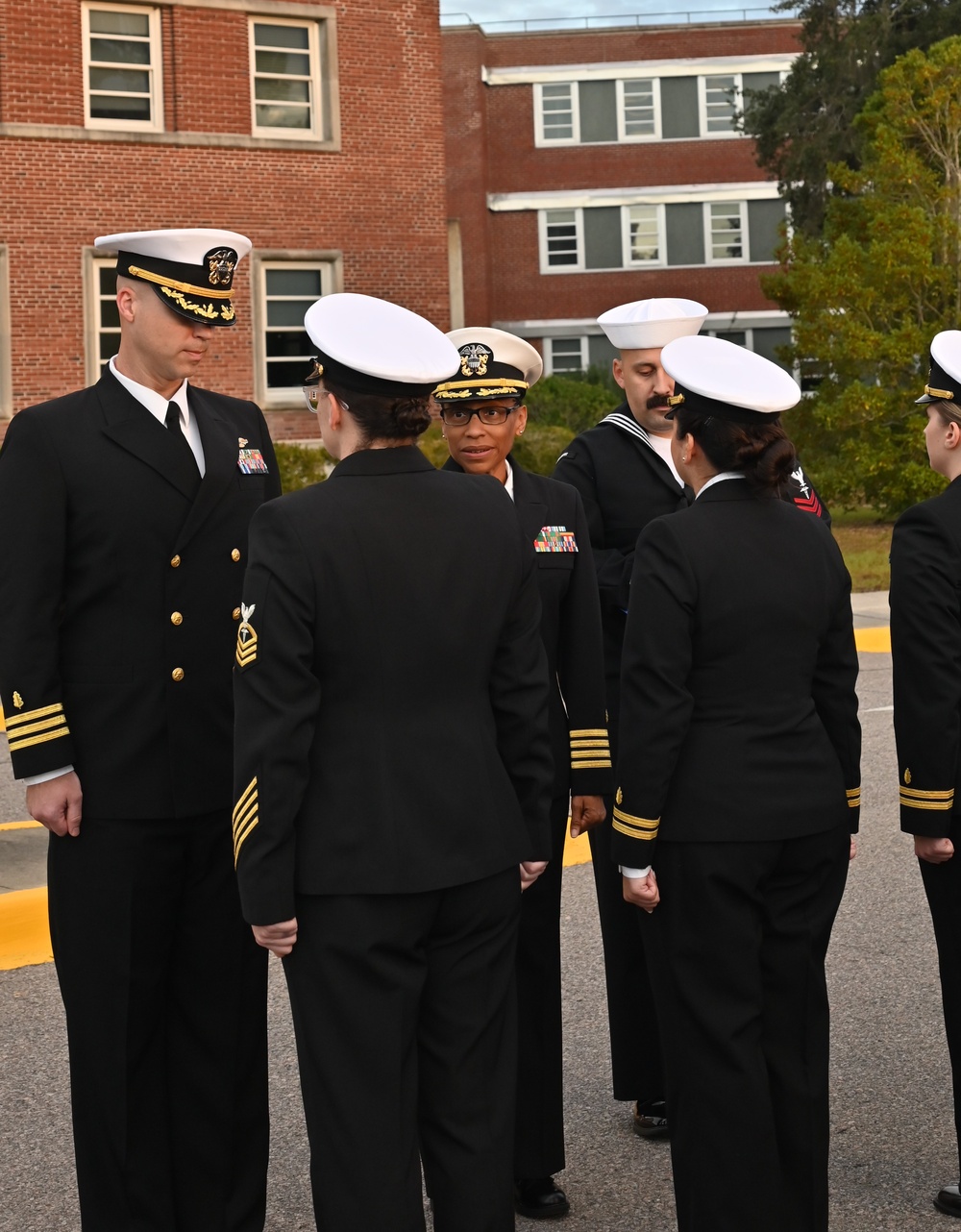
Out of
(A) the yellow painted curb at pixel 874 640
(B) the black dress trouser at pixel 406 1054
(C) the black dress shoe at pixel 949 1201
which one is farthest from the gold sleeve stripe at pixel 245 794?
(A) the yellow painted curb at pixel 874 640

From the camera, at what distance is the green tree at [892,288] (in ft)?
79.3

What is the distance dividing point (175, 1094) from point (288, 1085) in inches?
50.6

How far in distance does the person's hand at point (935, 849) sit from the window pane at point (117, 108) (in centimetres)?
2377

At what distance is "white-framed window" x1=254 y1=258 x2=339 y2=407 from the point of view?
86.4ft

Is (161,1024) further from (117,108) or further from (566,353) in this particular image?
(566,353)

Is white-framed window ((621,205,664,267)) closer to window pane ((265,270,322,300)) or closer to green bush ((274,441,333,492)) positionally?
window pane ((265,270,322,300))

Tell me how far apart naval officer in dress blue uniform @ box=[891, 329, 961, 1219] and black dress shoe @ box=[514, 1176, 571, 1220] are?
0.99 metres

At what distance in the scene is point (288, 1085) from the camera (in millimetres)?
4922

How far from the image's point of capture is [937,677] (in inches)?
153

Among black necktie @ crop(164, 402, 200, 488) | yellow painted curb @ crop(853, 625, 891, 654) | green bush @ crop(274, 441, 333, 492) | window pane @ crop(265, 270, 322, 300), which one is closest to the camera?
black necktie @ crop(164, 402, 200, 488)

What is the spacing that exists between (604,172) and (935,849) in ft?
151

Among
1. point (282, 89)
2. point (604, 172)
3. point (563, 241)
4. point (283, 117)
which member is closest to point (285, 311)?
point (283, 117)

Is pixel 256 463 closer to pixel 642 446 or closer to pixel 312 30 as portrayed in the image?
pixel 642 446

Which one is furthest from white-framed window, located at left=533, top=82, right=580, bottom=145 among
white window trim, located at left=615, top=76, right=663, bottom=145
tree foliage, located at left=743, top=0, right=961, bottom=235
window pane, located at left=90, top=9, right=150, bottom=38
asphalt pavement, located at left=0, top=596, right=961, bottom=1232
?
asphalt pavement, located at left=0, top=596, right=961, bottom=1232
